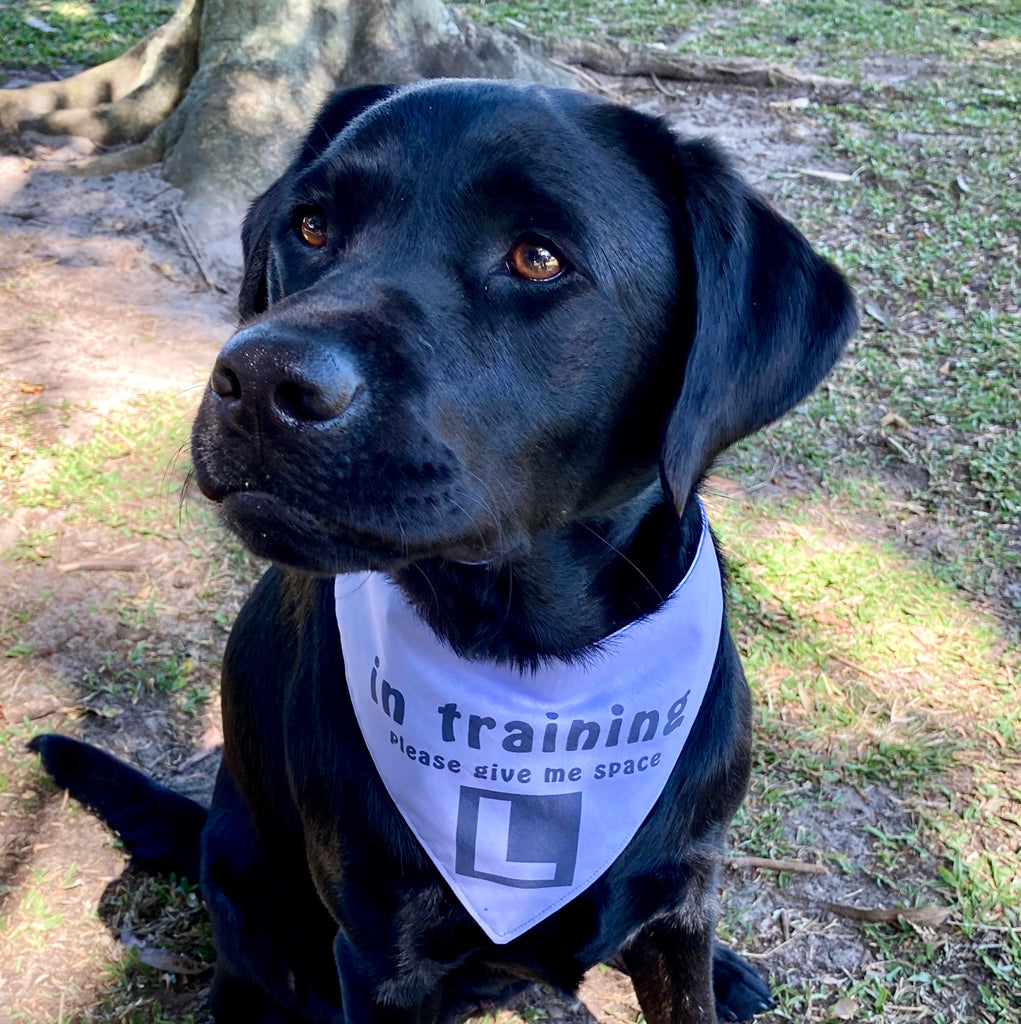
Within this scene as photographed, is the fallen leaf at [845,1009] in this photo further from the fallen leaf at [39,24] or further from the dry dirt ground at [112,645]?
the fallen leaf at [39,24]

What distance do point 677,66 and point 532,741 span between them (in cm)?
685

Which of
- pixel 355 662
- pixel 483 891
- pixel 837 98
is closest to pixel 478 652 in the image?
pixel 355 662

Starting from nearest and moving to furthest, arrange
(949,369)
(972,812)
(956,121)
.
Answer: (972,812), (949,369), (956,121)

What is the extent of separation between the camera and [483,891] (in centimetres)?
203

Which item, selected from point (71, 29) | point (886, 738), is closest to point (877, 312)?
point (886, 738)

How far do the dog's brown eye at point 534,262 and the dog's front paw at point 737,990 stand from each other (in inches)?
71.4

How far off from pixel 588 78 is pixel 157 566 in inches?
202

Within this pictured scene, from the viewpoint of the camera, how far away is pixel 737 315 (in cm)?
182

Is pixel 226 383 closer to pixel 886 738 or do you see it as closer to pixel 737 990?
pixel 737 990

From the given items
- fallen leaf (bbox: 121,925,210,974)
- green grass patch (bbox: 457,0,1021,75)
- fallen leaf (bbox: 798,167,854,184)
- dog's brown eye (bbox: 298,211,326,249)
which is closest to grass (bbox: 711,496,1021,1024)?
fallen leaf (bbox: 121,925,210,974)

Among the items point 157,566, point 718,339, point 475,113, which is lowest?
point 157,566

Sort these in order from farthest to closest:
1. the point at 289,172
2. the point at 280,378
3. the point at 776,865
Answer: the point at 776,865, the point at 289,172, the point at 280,378

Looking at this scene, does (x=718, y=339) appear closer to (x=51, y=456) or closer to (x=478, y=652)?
(x=478, y=652)

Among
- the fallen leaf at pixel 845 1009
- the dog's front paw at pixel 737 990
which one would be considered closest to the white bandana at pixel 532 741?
the dog's front paw at pixel 737 990
